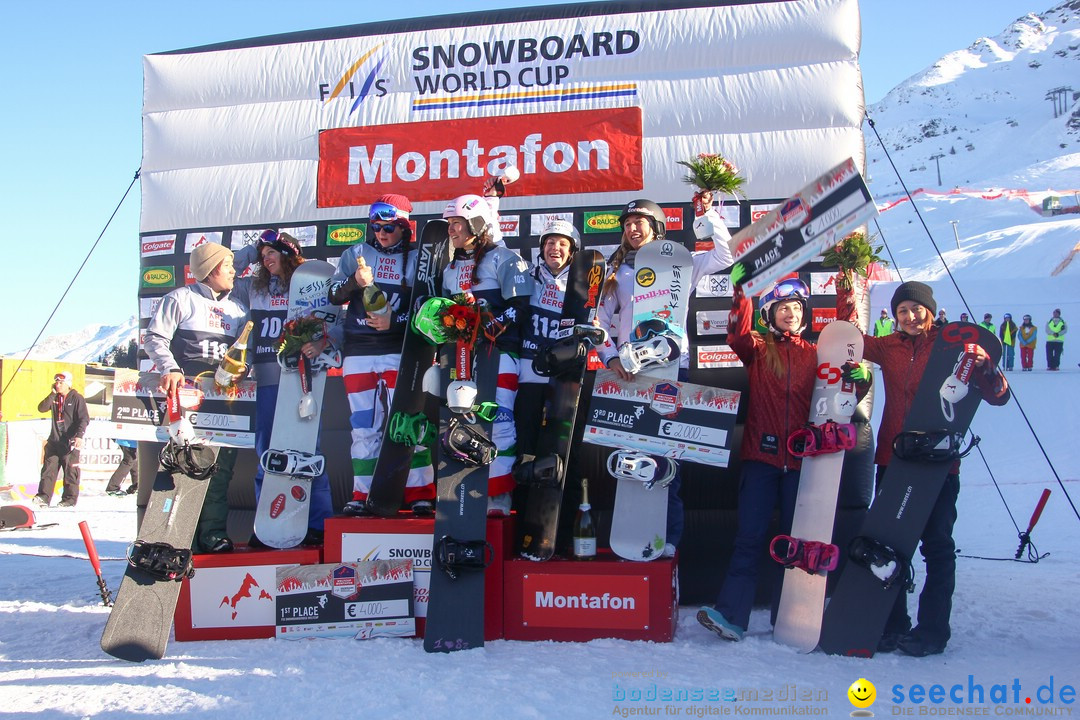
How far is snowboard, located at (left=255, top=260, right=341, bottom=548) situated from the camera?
13.9ft

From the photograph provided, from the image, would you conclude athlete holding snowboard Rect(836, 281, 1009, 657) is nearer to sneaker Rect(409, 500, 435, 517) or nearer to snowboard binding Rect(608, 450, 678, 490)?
snowboard binding Rect(608, 450, 678, 490)

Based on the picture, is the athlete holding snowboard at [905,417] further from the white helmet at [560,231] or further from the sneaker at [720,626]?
the white helmet at [560,231]

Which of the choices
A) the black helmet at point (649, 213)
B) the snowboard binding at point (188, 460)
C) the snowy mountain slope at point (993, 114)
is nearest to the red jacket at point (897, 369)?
the black helmet at point (649, 213)

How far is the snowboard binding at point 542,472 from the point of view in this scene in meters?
3.89

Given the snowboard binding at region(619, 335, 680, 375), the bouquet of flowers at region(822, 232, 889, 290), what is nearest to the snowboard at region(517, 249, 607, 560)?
the snowboard binding at region(619, 335, 680, 375)

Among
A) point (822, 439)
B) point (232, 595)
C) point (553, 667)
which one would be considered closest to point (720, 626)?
point (553, 667)

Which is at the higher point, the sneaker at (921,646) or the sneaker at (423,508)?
the sneaker at (423,508)

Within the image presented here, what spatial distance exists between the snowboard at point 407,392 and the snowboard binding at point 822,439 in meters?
1.95

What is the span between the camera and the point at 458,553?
3.66m

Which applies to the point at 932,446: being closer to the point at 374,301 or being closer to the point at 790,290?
the point at 790,290

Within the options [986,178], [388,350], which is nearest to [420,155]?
[388,350]

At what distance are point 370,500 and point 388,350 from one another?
32.0 inches

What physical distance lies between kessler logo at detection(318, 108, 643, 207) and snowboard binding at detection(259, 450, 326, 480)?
6.69 feet

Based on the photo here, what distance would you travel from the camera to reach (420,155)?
5.52 meters
